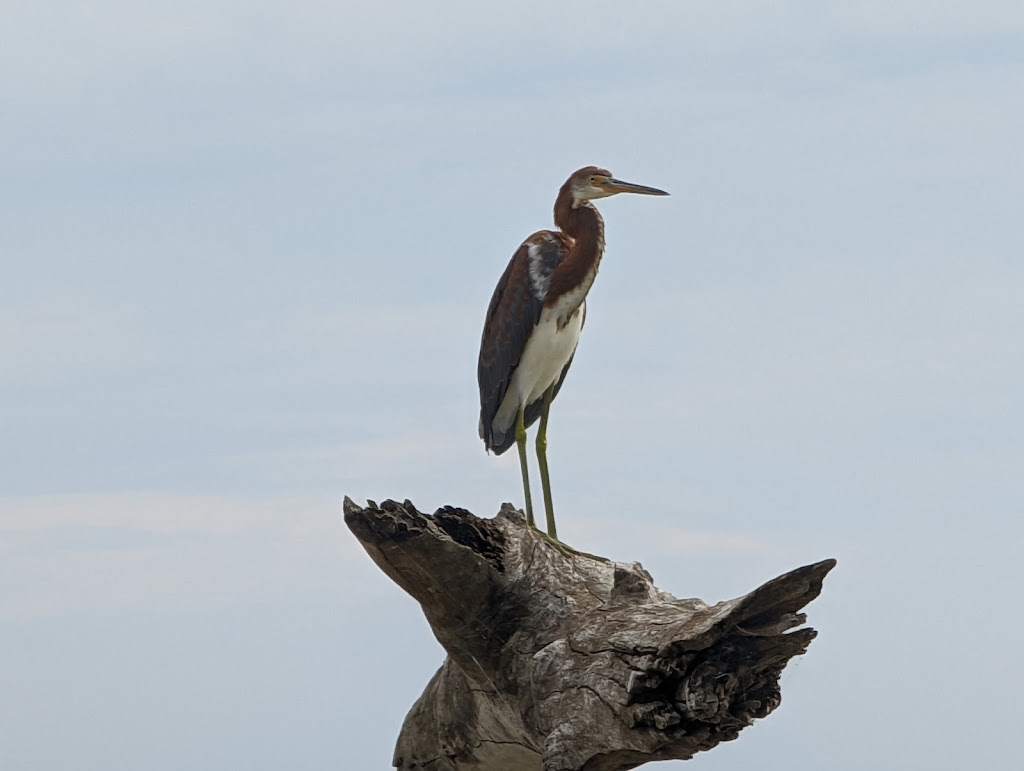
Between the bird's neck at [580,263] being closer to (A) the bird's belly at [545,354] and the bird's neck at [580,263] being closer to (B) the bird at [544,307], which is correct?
(B) the bird at [544,307]

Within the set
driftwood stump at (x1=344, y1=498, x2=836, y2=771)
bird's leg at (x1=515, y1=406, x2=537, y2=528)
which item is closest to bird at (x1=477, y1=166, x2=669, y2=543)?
bird's leg at (x1=515, y1=406, x2=537, y2=528)

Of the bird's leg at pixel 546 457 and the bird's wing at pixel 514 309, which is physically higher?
the bird's wing at pixel 514 309

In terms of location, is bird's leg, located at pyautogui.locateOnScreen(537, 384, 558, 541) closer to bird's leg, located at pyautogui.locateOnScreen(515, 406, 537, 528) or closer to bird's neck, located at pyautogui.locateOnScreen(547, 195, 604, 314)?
bird's leg, located at pyautogui.locateOnScreen(515, 406, 537, 528)

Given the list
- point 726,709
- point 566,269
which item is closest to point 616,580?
point 726,709

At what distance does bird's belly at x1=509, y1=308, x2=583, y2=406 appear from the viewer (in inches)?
301

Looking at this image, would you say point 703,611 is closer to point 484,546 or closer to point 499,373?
point 484,546

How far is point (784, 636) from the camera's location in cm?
491

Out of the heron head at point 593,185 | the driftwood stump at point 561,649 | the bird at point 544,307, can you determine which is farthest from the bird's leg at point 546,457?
the heron head at point 593,185

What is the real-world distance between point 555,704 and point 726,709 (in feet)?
2.78

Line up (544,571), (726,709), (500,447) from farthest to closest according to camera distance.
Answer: (500,447) < (544,571) < (726,709)

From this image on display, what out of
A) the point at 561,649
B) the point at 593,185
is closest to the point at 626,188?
the point at 593,185

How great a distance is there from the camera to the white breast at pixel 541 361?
301 inches

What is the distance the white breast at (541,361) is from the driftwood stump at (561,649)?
3.20ft

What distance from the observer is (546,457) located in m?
7.96
